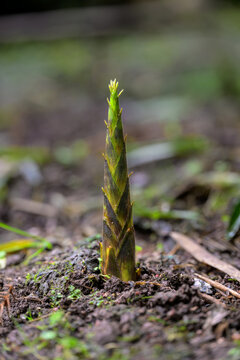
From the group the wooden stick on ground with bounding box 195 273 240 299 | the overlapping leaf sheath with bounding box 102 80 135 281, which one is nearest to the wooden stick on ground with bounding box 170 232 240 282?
the wooden stick on ground with bounding box 195 273 240 299

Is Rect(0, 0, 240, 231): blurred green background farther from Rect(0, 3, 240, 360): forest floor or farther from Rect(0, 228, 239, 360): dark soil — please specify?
Rect(0, 228, 239, 360): dark soil

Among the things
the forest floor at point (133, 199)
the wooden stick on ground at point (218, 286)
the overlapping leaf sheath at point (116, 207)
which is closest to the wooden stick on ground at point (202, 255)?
the forest floor at point (133, 199)

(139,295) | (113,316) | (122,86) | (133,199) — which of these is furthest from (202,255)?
(122,86)

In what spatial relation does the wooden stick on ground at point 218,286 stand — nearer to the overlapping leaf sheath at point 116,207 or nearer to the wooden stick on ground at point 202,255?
the wooden stick on ground at point 202,255

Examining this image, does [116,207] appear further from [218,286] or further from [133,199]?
[133,199]

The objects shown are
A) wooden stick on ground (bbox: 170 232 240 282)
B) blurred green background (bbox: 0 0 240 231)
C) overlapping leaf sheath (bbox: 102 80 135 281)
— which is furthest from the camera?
blurred green background (bbox: 0 0 240 231)
